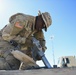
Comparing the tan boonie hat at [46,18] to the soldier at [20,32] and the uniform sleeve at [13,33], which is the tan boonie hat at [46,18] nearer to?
the soldier at [20,32]

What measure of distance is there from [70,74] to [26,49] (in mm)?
3021

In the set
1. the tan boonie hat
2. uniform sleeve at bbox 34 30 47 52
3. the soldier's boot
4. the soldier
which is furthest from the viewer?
uniform sleeve at bbox 34 30 47 52

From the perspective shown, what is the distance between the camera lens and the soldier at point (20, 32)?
4.80 m

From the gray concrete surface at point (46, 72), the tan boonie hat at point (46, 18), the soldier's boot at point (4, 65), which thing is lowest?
the soldier's boot at point (4, 65)

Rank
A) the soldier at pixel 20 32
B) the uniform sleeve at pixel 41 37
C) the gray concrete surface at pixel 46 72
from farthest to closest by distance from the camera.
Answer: the uniform sleeve at pixel 41 37
the soldier at pixel 20 32
the gray concrete surface at pixel 46 72

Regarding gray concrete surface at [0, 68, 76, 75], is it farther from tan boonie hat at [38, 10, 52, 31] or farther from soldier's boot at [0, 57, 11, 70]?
tan boonie hat at [38, 10, 52, 31]

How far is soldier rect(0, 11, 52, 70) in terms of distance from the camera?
4.80m

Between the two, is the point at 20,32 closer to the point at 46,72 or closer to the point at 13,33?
the point at 13,33

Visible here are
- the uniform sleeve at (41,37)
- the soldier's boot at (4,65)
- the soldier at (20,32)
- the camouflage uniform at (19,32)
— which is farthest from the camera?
the uniform sleeve at (41,37)

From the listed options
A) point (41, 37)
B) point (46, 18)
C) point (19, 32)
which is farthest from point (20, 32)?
point (41, 37)

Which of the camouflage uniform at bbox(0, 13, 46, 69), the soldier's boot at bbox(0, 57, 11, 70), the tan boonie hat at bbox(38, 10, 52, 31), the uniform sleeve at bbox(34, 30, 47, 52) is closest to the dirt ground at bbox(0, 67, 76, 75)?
the soldier's boot at bbox(0, 57, 11, 70)

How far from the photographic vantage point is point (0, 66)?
450 centimetres

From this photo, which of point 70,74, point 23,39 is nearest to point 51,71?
point 70,74

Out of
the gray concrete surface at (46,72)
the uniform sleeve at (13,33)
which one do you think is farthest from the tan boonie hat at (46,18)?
the gray concrete surface at (46,72)
